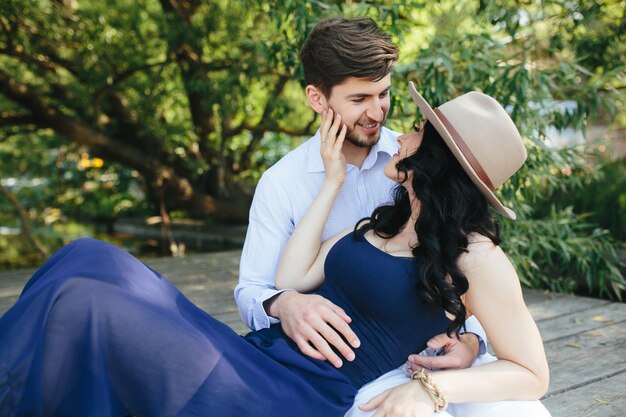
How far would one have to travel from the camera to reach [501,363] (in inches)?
73.4

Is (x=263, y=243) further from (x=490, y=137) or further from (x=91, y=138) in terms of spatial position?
(x=91, y=138)

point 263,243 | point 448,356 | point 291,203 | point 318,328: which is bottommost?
point 448,356

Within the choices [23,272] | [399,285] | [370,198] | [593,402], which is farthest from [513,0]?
[23,272]

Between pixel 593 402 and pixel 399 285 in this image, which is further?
pixel 593 402

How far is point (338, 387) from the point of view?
1.99m

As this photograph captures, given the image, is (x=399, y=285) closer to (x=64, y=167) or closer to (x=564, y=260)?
(x=564, y=260)

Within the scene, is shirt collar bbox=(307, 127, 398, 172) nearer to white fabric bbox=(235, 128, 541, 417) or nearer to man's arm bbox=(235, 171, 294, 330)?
white fabric bbox=(235, 128, 541, 417)

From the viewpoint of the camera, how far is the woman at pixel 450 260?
72.6 inches

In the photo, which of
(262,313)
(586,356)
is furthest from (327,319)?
(586,356)

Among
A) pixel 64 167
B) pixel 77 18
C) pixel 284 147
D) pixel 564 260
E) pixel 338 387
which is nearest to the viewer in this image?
pixel 338 387

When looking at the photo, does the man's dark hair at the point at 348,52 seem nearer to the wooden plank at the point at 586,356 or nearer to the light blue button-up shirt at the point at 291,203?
the light blue button-up shirt at the point at 291,203

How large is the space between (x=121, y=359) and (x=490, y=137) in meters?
1.22

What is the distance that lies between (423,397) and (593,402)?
1.10 meters

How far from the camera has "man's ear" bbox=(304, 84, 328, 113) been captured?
8.73 feet
